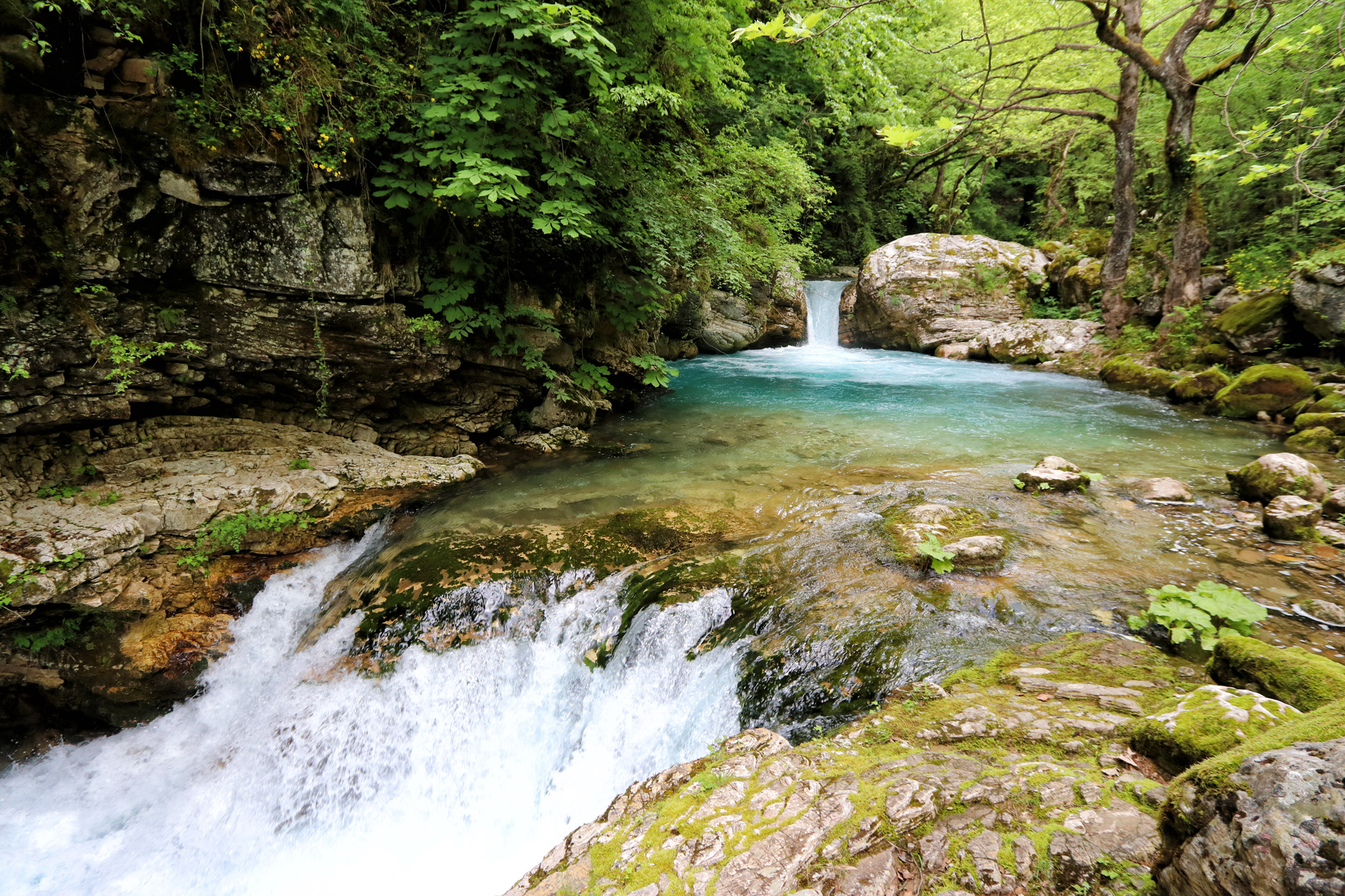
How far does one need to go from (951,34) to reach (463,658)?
843 inches

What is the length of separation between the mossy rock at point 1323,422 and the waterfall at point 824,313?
1292 cm

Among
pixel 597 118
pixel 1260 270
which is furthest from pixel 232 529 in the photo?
pixel 1260 270

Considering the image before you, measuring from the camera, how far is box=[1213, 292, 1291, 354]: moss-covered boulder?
30.8 feet

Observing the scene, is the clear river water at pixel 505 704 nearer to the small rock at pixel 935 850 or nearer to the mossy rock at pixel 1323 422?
the small rock at pixel 935 850

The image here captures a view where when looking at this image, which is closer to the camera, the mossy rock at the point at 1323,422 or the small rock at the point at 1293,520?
the small rock at the point at 1293,520

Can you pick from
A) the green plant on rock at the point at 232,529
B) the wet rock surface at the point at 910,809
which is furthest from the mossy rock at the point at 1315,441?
the green plant on rock at the point at 232,529

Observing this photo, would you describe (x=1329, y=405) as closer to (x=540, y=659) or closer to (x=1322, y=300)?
(x=1322, y=300)

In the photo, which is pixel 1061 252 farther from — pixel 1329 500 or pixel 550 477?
pixel 550 477

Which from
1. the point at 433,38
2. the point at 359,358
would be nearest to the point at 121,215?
the point at 359,358

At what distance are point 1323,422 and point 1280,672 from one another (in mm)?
7671

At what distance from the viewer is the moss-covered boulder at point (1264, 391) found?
841 cm

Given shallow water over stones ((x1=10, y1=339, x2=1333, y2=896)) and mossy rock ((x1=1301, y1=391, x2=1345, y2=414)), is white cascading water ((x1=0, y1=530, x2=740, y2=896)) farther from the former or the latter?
mossy rock ((x1=1301, y1=391, x2=1345, y2=414))

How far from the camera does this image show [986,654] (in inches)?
140

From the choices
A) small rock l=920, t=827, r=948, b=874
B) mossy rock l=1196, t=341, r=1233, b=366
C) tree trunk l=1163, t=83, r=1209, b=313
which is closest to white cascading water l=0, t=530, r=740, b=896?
small rock l=920, t=827, r=948, b=874
